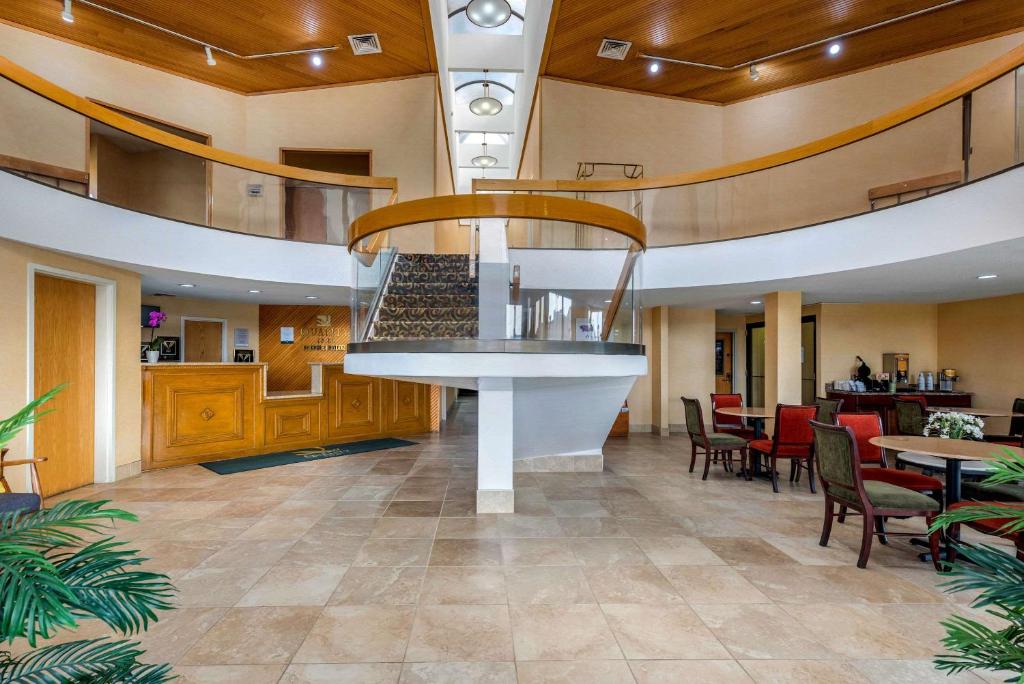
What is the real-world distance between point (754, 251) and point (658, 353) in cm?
344

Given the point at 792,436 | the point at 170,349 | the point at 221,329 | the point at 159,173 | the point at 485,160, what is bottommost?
the point at 792,436

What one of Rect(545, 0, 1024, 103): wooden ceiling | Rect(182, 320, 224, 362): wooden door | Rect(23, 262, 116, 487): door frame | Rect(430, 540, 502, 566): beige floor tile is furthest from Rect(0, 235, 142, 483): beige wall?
Rect(545, 0, 1024, 103): wooden ceiling

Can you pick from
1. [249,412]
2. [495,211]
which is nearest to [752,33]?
[495,211]

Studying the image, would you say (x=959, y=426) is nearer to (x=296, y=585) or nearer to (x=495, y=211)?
(x=495, y=211)

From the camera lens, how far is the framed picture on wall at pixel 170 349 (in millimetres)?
8180

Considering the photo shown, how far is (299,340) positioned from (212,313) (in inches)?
62.1

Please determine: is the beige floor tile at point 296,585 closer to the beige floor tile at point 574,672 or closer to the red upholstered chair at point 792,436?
the beige floor tile at point 574,672

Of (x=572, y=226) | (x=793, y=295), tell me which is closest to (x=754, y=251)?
(x=793, y=295)

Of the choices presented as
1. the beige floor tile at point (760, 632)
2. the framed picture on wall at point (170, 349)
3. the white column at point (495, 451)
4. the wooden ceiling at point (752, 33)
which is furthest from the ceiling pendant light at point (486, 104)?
the beige floor tile at point (760, 632)

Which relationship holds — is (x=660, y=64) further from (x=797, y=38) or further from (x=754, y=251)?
(x=754, y=251)

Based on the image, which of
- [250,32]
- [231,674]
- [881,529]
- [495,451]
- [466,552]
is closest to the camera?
[231,674]

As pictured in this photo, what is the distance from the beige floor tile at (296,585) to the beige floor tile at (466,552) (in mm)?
713

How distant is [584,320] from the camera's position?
14.0 ft

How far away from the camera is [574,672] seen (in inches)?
93.5
